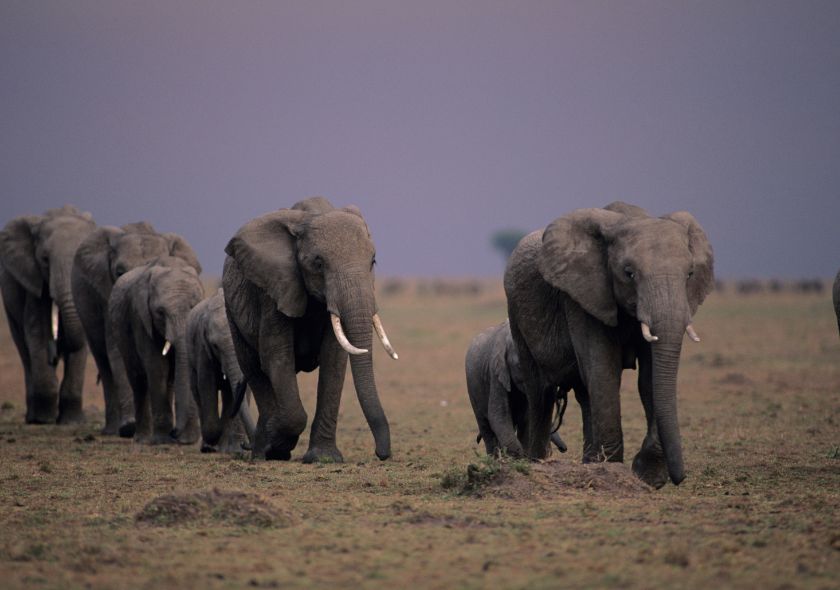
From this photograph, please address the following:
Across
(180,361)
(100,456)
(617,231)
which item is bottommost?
(100,456)

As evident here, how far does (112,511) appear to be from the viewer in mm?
10828

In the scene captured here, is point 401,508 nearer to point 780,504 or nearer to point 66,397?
point 780,504

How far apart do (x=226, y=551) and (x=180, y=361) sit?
825 cm

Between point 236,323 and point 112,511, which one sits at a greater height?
point 236,323

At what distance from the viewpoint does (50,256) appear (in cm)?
2166

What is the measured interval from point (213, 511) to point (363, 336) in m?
3.87

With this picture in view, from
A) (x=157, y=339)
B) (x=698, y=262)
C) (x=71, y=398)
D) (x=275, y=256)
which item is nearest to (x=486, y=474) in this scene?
(x=698, y=262)

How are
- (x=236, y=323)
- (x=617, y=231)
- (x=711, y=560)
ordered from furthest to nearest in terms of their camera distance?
(x=236, y=323)
(x=617, y=231)
(x=711, y=560)

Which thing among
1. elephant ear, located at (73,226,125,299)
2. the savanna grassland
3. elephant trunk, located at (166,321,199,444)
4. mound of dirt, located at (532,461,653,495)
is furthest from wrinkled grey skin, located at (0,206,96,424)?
mound of dirt, located at (532,461,653,495)

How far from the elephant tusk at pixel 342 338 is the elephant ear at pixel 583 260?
7.12 feet

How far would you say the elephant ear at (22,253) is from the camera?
72.5ft

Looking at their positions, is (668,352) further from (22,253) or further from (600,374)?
(22,253)

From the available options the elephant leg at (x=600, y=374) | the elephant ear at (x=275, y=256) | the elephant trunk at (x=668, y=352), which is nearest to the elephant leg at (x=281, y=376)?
the elephant ear at (x=275, y=256)

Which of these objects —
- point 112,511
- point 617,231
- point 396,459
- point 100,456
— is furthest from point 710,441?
point 112,511
